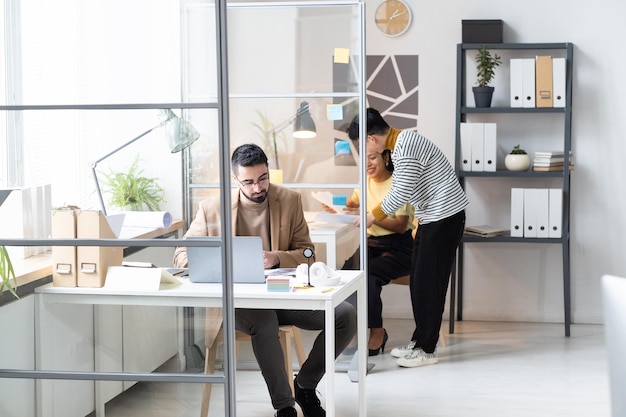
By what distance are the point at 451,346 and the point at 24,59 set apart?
3.57 m

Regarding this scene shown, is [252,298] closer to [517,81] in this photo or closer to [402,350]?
[402,350]

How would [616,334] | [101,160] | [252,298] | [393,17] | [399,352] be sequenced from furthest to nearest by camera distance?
[393,17]
[399,352]
[252,298]
[101,160]
[616,334]

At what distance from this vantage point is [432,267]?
5.04 metres

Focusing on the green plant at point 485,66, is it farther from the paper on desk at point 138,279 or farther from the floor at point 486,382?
the paper on desk at point 138,279

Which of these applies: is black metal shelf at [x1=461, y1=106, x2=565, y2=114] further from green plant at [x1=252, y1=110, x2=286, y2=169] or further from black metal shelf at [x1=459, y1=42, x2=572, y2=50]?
green plant at [x1=252, y1=110, x2=286, y2=169]

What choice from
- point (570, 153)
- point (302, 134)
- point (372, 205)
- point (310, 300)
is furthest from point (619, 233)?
point (310, 300)

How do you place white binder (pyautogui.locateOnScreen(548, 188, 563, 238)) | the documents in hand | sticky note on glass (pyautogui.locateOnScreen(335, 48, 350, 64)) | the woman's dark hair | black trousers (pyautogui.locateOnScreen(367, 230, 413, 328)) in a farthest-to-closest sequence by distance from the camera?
the documents in hand → white binder (pyautogui.locateOnScreen(548, 188, 563, 238)) → black trousers (pyautogui.locateOnScreen(367, 230, 413, 328)) → the woman's dark hair → sticky note on glass (pyautogui.locateOnScreen(335, 48, 350, 64))

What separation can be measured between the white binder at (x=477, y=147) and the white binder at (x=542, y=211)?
0.40m

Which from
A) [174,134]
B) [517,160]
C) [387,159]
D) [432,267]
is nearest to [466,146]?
[517,160]

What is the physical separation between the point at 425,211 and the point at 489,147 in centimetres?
115

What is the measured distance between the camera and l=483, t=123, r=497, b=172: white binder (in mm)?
5965

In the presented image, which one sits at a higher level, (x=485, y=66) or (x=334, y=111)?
(x=485, y=66)

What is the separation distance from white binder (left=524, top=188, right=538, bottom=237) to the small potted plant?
0.17 metres

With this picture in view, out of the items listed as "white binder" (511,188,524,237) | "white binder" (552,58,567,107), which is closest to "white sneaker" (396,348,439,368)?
"white binder" (511,188,524,237)
